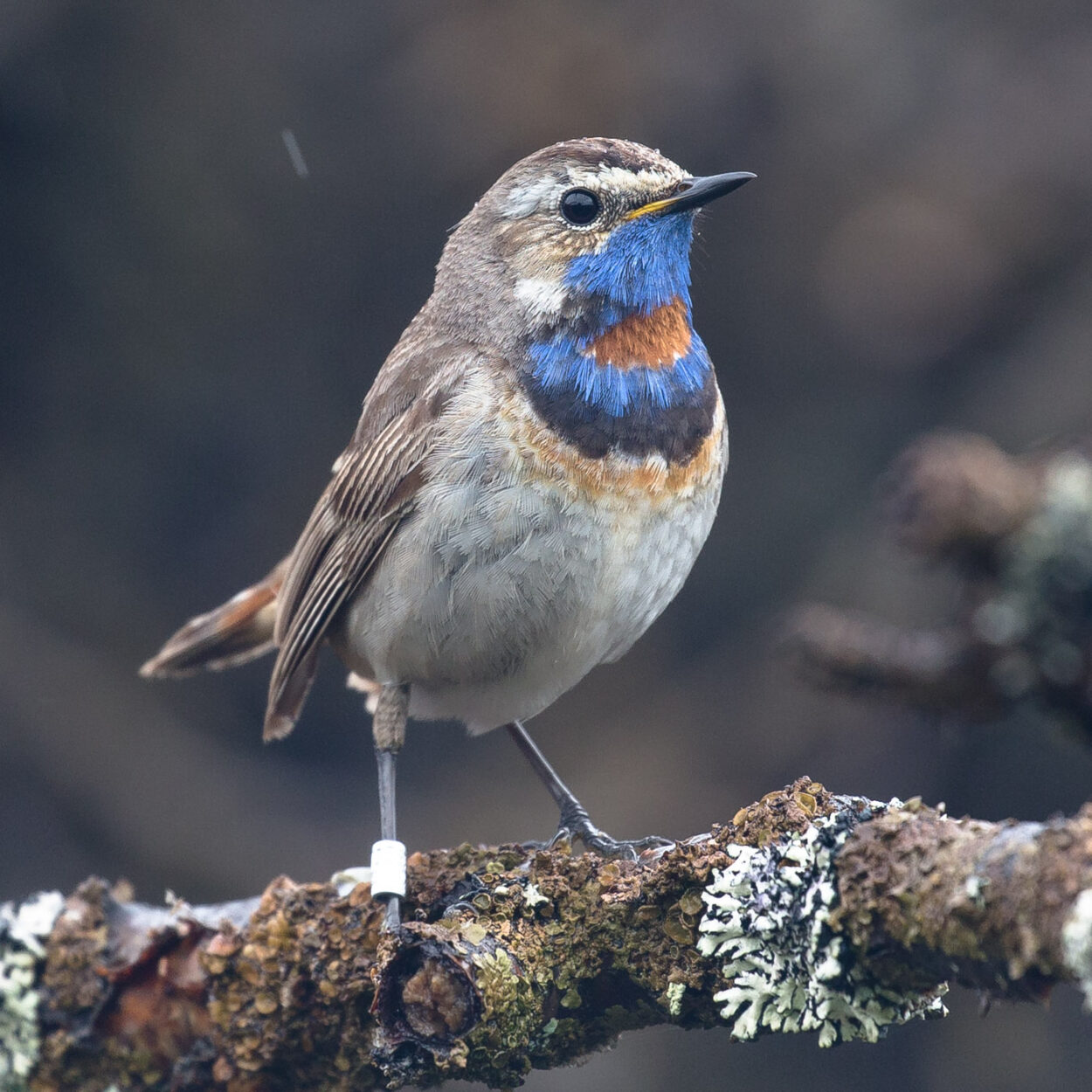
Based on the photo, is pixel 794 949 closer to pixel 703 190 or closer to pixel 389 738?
pixel 389 738

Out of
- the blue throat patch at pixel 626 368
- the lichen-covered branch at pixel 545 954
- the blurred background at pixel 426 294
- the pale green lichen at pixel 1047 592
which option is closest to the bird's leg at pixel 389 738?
the lichen-covered branch at pixel 545 954

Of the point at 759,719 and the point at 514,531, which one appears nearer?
the point at 514,531

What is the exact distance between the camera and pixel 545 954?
355 centimetres

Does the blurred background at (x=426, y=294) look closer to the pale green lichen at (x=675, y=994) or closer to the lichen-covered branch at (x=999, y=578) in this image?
the pale green lichen at (x=675, y=994)

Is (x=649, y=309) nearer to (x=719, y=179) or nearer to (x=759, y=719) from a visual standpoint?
(x=719, y=179)

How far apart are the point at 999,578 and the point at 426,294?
423 centimetres

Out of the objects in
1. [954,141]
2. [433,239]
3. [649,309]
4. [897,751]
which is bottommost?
[897,751]

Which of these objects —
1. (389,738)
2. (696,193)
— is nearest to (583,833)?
(389,738)

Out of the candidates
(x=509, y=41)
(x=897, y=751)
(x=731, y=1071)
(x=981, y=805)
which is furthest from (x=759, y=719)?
(x=509, y=41)

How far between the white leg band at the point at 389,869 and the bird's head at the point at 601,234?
166cm

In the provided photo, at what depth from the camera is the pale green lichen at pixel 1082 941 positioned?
2275mm

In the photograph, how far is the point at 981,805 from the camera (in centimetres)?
605

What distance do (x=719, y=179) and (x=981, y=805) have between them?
285 cm

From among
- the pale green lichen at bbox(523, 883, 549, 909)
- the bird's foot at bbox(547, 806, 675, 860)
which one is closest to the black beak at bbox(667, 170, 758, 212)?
the bird's foot at bbox(547, 806, 675, 860)
